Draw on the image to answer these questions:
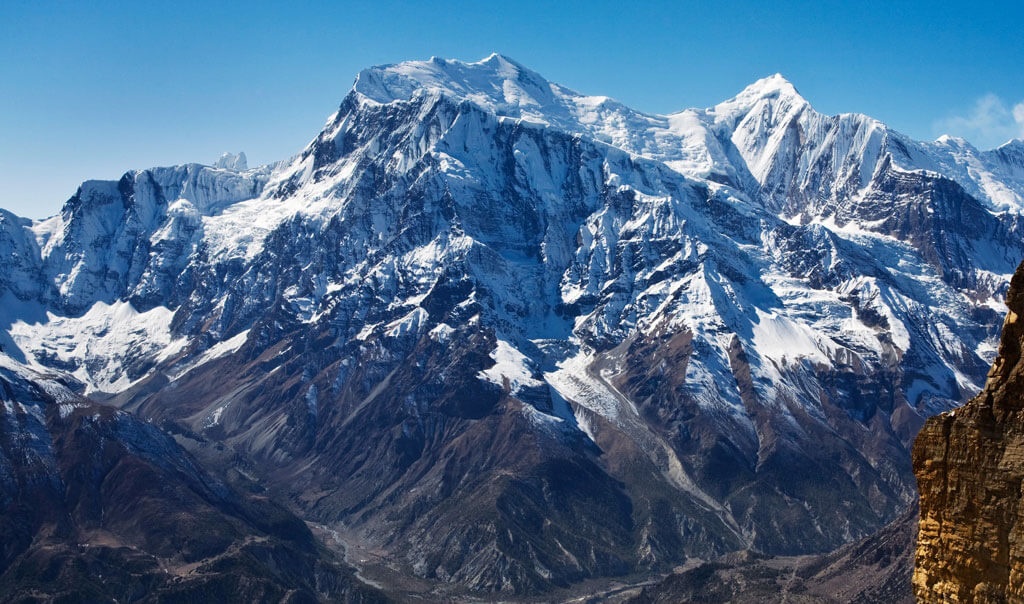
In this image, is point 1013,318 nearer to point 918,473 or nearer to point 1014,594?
point 918,473

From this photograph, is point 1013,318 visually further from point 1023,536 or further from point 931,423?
point 1023,536

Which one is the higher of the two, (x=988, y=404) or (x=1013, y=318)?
(x=1013, y=318)

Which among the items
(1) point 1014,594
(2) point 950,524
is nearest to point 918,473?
(2) point 950,524

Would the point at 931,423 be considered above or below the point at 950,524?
above

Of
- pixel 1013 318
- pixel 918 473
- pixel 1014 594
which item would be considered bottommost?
pixel 1014 594

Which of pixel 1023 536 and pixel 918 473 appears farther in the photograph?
pixel 918 473
